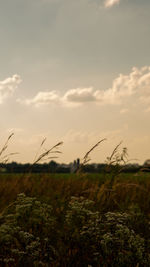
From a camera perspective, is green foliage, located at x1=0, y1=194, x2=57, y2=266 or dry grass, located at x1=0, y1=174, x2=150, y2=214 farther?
dry grass, located at x1=0, y1=174, x2=150, y2=214

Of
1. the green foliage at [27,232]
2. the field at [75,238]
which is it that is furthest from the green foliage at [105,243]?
the green foliage at [27,232]

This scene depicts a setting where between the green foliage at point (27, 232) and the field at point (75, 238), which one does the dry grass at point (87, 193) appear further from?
the green foliage at point (27, 232)

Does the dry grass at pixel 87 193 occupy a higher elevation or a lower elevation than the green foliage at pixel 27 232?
higher

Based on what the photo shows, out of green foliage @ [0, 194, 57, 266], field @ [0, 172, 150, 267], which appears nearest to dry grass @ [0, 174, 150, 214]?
field @ [0, 172, 150, 267]

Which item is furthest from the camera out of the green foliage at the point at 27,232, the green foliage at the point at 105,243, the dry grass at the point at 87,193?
the dry grass at the point at 87,193

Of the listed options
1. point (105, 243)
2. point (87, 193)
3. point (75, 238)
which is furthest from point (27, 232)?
point (87, 193)

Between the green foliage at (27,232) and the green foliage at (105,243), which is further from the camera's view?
the green foliage at (27,232)

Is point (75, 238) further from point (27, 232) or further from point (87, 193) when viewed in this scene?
point (87, 193)

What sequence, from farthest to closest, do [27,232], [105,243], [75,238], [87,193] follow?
[87,193]
[75,238]
[27,232]
[105,243]

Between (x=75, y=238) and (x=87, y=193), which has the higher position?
(x=87, y=193)

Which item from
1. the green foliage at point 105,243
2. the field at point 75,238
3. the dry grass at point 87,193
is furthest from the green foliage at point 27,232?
the dry grass at point 87,193

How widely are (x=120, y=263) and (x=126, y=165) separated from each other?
1.92m

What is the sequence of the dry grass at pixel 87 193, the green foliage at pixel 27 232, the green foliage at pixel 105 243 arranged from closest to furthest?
1. the green foliage at pixel 105 243
2. the green foliage at pixel 27 232
3. the dry grass at pixel 87 193

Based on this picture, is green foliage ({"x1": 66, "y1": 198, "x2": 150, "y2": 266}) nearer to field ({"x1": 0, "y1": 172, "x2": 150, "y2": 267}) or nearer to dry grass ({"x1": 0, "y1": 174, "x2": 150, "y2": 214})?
field ({"x1": 0, "y1": 172, "x2": 150, "y2": 267})
